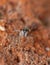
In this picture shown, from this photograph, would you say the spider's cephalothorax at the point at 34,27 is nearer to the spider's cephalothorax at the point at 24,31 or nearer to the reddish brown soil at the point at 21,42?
the reddish brown soil at the point at 21,42

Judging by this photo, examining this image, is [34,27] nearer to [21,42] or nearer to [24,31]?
[24,31]

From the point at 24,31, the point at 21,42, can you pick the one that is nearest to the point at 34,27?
the point at 24,31

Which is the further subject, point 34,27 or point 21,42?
point 34,27

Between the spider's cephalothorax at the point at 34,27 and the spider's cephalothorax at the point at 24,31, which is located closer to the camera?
the spider's cephalothorax at the point at 24,31

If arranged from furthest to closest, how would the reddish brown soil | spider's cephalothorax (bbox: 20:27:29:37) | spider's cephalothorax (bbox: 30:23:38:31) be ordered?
1. spider's cephalothorax (bbox: 30:23:38:31)
2. spider's cephalothorax (bbox: 20:27:29:37)
3. the reddish brown soil

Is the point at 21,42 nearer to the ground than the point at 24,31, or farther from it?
nearer to the ground

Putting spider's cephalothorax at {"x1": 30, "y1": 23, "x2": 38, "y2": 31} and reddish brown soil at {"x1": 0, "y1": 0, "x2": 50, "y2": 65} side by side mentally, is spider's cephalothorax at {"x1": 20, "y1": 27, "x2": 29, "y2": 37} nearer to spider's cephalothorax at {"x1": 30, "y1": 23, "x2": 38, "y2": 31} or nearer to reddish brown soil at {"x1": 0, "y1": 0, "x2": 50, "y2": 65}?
reddish brown soil at {"x1": 0, "y1": 0, "x2": 50, "y2": 65}

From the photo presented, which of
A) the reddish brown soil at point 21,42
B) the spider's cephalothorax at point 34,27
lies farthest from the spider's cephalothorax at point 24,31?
the spider's cephalothorax at point 34,27

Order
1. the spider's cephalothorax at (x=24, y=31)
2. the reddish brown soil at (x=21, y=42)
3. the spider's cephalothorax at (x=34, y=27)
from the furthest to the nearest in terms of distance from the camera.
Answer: the spider's cephalothorax at (x=34, y=27) → the spider's cephalothorax at (x=24, y=31) → the reddish brown soil at (x=21, y=42)

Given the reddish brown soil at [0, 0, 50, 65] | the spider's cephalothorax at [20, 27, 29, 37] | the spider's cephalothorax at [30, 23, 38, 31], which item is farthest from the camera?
the spider's cephalothorax at [30, 23, 38, 31]

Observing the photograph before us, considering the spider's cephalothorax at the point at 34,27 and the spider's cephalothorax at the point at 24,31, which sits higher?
the spider's cephalothorax at the point at 34,27

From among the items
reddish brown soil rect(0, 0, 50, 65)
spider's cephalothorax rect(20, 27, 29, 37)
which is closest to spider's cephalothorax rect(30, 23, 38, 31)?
reddish brown soil rect(0, 0, 50, 65)
